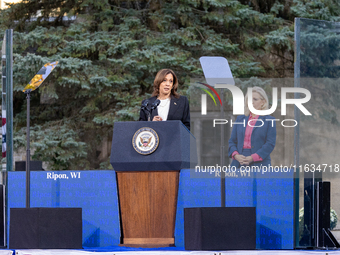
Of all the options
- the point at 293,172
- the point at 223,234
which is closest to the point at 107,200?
the point at 223,234

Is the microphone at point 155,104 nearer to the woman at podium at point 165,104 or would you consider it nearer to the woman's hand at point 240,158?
the woman at podium at point 165,104

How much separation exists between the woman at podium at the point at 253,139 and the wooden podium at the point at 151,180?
19.1 inches

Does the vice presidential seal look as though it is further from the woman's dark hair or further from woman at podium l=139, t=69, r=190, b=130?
the woman's dark hair

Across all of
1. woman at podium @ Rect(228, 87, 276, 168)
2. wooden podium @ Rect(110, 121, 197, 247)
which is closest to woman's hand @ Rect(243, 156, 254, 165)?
woman at podium @ Rect(228, 87, 276, 168)

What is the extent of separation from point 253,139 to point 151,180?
0.90 metres

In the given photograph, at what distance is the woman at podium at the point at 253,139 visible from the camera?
4.03 m

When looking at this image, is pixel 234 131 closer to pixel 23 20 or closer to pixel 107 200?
pixel 107 200

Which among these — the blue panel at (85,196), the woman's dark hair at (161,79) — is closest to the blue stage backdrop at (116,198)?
the blue panel at (85,196)

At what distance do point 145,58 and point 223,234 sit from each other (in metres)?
6.88

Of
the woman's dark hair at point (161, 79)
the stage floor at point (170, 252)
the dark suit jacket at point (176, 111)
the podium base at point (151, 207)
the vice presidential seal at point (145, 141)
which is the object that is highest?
the woman's dark hair at point (161, 79)

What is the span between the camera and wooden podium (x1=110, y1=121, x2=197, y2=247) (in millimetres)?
3816

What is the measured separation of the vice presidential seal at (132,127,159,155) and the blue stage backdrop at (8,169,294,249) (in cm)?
34

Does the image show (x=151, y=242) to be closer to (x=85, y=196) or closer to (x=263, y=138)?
(x=85, y=196)

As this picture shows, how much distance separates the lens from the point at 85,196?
4.11 meters
